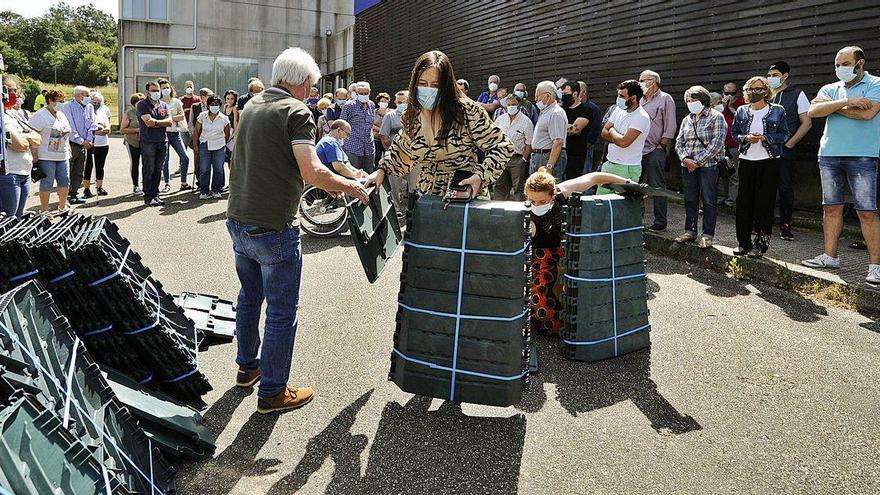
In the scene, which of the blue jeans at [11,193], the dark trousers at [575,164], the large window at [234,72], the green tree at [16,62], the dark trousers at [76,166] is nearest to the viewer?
the blue jeans at [11,193]

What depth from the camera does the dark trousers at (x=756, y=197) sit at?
690 centimetres

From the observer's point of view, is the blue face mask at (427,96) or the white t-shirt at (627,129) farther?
the white t-shirt at (627,129)

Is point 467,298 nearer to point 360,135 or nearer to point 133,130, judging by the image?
point 360,135

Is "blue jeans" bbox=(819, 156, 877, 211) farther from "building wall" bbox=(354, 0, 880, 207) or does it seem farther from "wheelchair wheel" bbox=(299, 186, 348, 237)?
"wheelchair wheel" bbox=(299, 186, 348, 237)

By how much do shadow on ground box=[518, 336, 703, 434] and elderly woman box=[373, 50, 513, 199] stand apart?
1301mm

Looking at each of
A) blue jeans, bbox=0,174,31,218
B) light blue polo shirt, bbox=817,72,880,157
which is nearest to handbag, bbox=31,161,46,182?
blue jeans, bbox=0,174,31,218

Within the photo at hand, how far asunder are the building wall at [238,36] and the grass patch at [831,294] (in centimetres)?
2731

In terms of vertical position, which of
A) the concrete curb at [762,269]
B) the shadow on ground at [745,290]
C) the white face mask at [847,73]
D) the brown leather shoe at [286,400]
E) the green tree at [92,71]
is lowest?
the brown leather shoe at [286,400]

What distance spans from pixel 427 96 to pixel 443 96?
10 centimetres

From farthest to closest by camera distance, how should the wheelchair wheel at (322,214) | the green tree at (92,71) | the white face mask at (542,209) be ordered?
the green tree at (92,71) < the wheelchair wheel at (322,214) < the white face mask at (542,209)

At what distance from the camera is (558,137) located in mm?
8352

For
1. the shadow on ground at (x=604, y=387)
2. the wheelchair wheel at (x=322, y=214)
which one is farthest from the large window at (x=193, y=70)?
the shadow on ground at (x=604, y=387)

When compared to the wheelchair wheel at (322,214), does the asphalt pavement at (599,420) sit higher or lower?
lower

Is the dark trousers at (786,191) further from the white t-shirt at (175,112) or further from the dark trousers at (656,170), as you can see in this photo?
the white t-shirt at (175,112)
